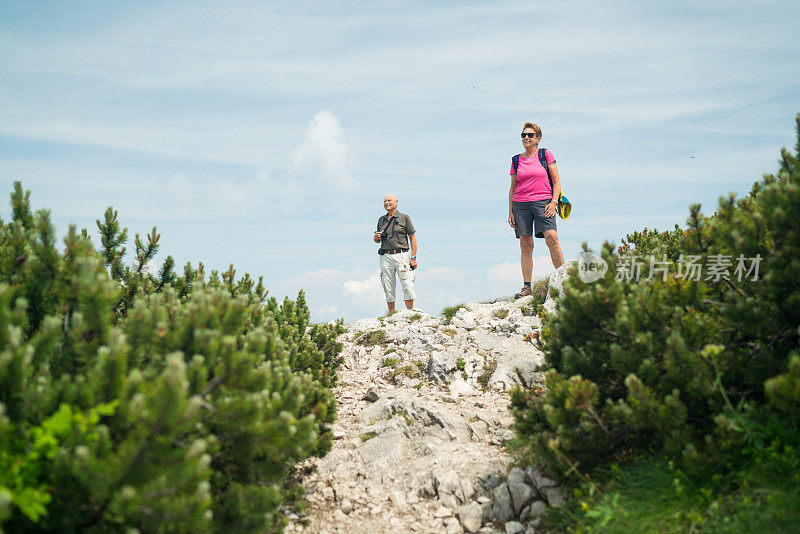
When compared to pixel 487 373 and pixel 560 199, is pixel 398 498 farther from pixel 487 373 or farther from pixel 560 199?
pixel 560 199

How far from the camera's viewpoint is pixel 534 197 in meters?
12.2

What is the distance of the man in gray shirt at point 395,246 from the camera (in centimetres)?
1392

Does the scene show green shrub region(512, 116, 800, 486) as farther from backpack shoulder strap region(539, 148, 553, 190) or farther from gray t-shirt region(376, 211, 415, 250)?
gray t-shirt region(376, 211, 415, 250)

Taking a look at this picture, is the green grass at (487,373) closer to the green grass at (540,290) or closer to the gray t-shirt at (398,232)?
the green grass at (540,290)

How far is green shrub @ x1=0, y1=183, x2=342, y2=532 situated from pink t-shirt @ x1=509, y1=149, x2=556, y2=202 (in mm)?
8475

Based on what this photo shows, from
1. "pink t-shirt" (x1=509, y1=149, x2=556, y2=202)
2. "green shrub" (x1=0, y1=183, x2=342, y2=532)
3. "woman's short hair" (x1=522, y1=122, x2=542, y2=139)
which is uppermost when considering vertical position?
"woman's short hair" (x1=522, y1=122, x2=542, y2=139)

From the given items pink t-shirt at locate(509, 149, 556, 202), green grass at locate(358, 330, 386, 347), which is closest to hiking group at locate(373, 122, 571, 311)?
pink t-shirt at locate(509, 149, 556, 202)

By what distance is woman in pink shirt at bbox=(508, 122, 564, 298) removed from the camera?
1217 centimetres

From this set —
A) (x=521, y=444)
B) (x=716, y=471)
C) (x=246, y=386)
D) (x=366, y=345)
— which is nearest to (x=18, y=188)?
(x=246, y=386)

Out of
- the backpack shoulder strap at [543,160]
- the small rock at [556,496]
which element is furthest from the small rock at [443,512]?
the backpack shoulder strap at [543,160]

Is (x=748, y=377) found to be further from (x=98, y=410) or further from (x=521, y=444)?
(x=98, y=410)

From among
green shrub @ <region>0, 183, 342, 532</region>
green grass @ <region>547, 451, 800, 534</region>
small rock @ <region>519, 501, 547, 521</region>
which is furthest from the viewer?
small rock @ <region>519, 501, 547, 521</region>

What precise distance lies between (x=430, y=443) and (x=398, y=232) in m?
7.77

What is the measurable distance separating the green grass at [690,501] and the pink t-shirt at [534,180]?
827 cm
